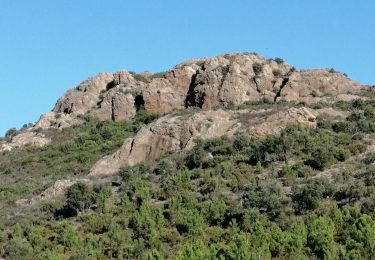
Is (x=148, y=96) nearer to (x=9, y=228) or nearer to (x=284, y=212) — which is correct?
(x=9, y=228)

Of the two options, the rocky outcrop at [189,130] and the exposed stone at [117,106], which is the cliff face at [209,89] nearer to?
the exposed stone at [117,106]

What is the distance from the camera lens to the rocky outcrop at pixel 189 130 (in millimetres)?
63469

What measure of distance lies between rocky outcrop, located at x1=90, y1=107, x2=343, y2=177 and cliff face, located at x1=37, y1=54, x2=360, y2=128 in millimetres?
9118

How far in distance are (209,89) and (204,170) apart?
2343 cm

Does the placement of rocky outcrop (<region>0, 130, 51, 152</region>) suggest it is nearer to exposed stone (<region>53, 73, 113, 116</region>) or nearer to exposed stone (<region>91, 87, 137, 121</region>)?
exposed stone (<region>53, 73, 113, 116</region>)

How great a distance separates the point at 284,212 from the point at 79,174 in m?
26.6

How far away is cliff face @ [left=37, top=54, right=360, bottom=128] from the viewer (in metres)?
78.4

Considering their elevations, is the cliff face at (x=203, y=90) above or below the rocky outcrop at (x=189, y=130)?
above

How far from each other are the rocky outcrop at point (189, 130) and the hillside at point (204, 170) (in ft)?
0.51

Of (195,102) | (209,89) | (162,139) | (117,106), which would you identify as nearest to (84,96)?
(117,106)

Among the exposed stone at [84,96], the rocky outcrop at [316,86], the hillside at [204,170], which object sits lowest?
the hillside at [204,170]

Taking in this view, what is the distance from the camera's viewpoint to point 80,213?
5247cm

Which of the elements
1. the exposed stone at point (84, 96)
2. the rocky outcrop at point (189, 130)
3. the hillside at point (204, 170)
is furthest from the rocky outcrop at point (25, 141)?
the rocky outcrop at point (189, 130)

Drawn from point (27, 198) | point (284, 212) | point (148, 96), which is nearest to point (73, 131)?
point (148, 96)
